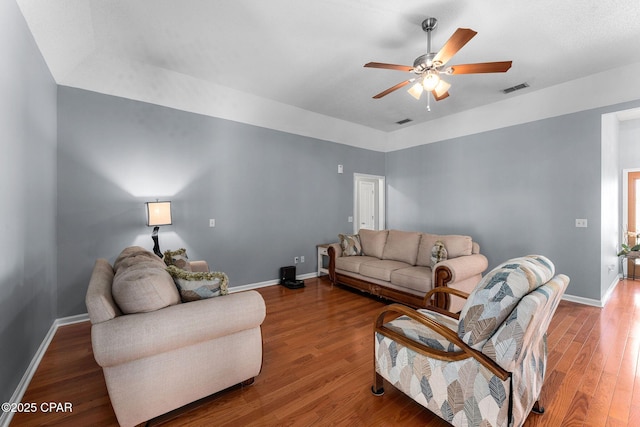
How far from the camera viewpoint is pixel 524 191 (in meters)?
4.30

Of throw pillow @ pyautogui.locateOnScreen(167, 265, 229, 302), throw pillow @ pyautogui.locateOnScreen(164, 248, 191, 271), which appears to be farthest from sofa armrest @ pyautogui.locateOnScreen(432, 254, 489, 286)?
throw pillow @ pyautogui.locateOnScreen(164, 248, 191, 271)

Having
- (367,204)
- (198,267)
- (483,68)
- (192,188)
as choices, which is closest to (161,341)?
(198,267)

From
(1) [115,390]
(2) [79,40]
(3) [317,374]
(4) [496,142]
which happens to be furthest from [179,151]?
(4) [496,142]

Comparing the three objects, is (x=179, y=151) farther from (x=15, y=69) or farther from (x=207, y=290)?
(x=207, y=290)

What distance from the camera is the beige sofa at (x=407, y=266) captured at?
10.4ft

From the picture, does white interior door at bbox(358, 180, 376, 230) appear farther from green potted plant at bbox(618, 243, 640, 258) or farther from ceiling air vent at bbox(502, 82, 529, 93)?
green potted plant at bbox(618, 243, 640, 258)

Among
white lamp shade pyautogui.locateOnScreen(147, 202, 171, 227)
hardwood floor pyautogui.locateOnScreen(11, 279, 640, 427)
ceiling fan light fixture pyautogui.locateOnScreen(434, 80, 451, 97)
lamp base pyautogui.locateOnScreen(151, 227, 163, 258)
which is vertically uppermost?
ceiling fan light fixture pyautogui.locateOnScreen(434, 80, 451, 97)

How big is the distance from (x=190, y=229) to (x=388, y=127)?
4.50 metres

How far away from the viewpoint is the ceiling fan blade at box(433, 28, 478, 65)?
1961 millimetres

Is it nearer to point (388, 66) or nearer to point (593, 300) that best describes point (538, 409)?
point (388, 66)

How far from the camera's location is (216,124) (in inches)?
161

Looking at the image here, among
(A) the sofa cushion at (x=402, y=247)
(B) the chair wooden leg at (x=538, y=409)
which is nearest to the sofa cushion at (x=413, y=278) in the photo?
(A) the sofa cushion at (x=402, y=247)

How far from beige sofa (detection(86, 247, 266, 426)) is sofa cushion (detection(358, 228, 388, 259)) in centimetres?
289

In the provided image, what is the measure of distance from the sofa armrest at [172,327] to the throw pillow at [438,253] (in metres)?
2.42
